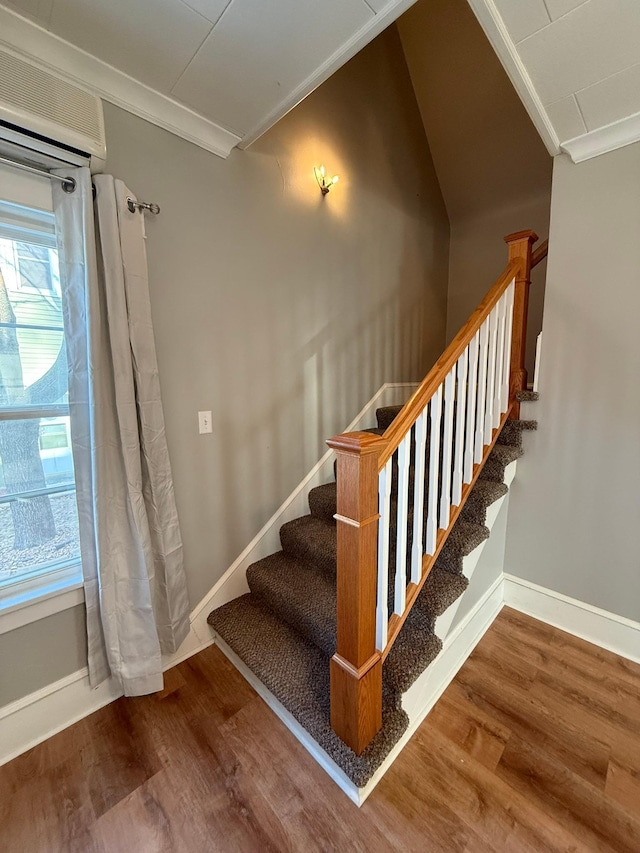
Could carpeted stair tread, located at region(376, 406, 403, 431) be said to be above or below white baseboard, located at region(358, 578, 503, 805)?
above

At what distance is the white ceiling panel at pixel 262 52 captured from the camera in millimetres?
1053

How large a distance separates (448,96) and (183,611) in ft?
12.2

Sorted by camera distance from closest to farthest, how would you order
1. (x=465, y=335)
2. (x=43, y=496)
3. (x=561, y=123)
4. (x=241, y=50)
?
(x=241, y=50) → (x=43, y=496) → (x=465, y=335) → (x=561, y=123)

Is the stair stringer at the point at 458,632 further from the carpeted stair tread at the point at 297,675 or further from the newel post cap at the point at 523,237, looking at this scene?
the newel post cap at the point at 523,237

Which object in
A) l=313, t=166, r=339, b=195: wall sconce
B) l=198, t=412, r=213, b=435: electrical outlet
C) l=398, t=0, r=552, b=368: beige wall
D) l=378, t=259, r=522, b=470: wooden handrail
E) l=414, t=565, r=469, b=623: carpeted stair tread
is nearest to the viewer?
l=378, t=259, r=522, b=470: wooden handrail

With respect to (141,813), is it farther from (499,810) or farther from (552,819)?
(552,819)

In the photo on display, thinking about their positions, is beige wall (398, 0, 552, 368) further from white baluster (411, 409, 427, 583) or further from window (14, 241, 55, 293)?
window (14, 241, 55, 293)

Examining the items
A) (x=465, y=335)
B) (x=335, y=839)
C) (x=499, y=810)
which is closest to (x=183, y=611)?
(x=335, y=839)

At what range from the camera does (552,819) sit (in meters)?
1.06

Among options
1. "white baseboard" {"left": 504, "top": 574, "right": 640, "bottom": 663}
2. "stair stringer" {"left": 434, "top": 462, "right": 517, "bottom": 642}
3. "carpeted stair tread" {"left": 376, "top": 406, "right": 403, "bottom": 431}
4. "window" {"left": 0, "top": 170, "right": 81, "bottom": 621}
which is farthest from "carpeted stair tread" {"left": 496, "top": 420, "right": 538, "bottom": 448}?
"window" {"left": 0, "top": 170, "right": 81, "bottom": 621}

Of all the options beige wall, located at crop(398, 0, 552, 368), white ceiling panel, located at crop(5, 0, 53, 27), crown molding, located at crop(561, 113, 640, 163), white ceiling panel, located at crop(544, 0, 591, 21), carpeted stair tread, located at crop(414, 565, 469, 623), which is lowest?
carpeted stair tread, located at crop(414, 565, 469, 623)

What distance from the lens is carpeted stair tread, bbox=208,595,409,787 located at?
111cm

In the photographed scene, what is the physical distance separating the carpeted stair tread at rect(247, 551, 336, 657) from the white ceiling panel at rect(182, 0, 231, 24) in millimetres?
2152

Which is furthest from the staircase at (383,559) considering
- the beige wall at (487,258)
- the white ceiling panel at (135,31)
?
the white ceiling panel at (135,31)
